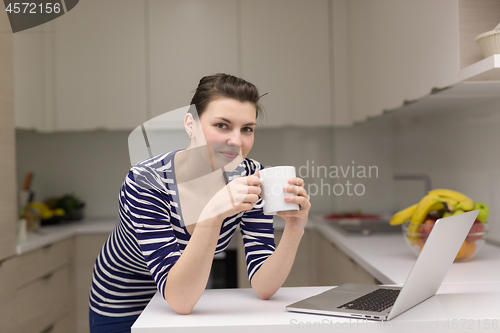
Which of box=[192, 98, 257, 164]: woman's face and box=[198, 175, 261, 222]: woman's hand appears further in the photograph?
box=[192, 98, 257, 164]: woman's face

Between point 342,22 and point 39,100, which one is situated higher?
point 342,22

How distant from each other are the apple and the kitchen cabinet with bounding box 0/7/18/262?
5.05ft

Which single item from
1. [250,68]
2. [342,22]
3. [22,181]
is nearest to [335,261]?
[250,68]

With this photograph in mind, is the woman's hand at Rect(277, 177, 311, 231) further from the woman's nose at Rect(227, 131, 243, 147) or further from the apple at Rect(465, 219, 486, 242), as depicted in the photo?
the apple at Rect(465, 219, 486, 242)

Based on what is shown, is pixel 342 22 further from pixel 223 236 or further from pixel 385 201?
pixel 223 236

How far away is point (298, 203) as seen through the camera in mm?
757

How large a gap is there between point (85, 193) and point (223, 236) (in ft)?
6.89

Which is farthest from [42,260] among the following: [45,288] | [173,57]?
[173,57]

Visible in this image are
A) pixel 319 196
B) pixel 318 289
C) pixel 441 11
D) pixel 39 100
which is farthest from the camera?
pixel 319 196

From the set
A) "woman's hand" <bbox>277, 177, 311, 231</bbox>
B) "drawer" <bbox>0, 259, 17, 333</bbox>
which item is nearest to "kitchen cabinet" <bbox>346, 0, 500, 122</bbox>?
"woman's hand" <bbox>277, 177, 311, 231</bbox>

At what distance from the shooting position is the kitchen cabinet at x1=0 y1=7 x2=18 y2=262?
64.8 inches

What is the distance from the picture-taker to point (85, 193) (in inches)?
113

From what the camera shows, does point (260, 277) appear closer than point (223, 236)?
Yes

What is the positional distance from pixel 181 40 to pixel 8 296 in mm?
1545
